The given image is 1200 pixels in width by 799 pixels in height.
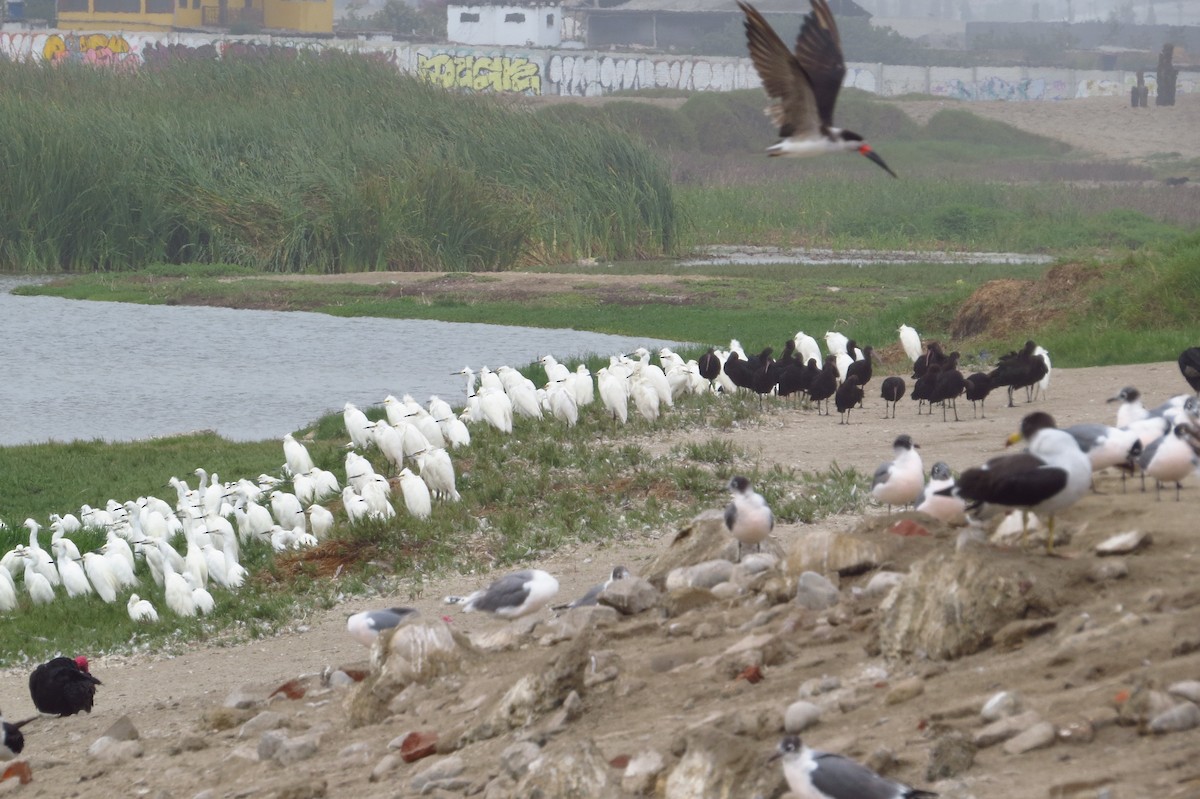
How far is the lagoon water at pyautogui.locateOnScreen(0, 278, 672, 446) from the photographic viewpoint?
2019cm

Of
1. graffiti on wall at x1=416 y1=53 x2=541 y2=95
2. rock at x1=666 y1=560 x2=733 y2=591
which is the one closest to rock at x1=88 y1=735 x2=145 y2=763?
rock at x1=666 y1=560 x2=733 y2=591

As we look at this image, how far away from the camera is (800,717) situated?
6543 millimetres

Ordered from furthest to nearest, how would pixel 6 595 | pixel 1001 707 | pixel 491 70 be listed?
1. pixel 491 70
2. pixel 6 595
3. pixel 1001 707

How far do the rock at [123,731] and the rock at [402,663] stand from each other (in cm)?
117

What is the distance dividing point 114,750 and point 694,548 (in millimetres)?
3199

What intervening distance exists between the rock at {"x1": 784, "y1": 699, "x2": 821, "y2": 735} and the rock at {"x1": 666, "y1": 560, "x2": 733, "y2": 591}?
239cm

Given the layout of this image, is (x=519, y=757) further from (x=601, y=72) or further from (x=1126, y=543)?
(x=601, y=72)

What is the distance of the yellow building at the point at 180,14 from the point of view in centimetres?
7519

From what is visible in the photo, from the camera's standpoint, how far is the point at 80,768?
8500 mm

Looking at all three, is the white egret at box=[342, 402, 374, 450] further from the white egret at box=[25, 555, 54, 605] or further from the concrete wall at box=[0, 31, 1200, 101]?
the concrete wall at box=[0, 31, 1200, 101]

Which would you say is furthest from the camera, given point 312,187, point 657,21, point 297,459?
point 657,21

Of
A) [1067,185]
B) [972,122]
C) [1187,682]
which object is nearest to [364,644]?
[1187,682]

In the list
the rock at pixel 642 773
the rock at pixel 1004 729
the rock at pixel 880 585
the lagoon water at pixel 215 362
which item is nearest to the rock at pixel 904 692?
the rock at pixel 1004 729

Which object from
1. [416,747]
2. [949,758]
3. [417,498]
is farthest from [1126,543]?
[417,498]
